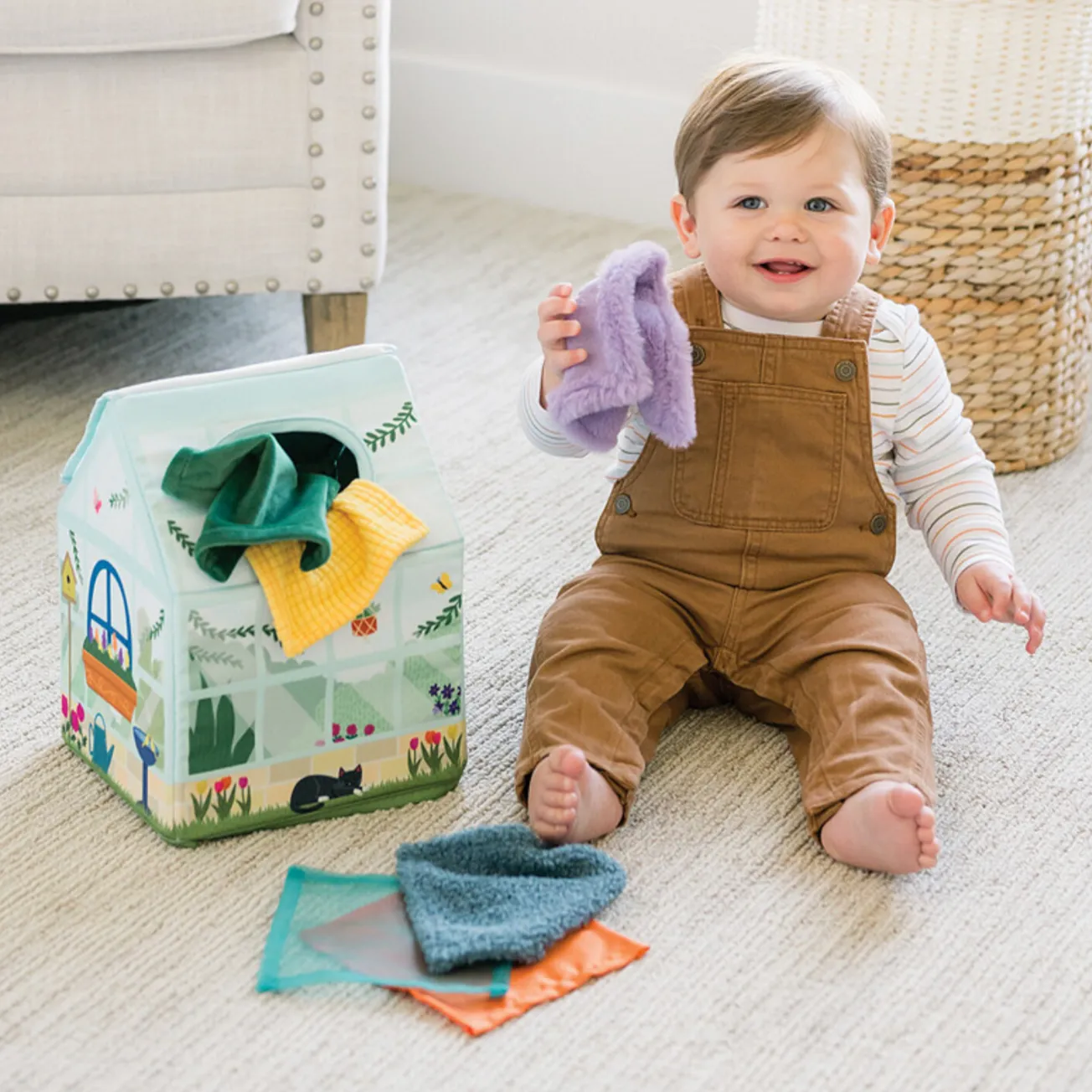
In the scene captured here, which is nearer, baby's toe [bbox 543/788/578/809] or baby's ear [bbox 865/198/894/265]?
baby's toe [bbox 543/788/578/809]

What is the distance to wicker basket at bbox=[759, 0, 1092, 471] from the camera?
1.38m

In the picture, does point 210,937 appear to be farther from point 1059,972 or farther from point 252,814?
point 1059,972

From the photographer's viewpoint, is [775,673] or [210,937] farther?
[775,673]

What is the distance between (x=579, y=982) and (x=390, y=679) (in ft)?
0.72

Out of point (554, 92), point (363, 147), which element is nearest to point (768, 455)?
point (363, 147)

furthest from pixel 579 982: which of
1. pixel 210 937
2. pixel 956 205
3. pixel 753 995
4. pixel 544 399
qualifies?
pixel 956 205

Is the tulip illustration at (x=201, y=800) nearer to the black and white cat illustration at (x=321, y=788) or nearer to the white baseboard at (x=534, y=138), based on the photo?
the black and white cat illustration at (x=321, y=788)

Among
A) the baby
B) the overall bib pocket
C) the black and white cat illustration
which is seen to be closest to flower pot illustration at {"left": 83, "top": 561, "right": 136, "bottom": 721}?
the black and white cat illustration

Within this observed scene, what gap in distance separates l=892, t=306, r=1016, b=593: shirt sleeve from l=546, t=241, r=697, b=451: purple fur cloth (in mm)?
190

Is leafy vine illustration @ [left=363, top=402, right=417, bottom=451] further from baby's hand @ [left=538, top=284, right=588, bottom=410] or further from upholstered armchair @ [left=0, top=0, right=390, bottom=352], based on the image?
upholstered armchair @ [left=0, top=0, right=390, bottom=352]

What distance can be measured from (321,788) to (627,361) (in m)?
0.32

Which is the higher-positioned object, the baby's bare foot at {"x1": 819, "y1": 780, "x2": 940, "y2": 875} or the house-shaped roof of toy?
the house-shaped roof of toy

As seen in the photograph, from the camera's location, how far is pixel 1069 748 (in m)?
1.15

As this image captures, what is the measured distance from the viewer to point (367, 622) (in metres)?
0.99
